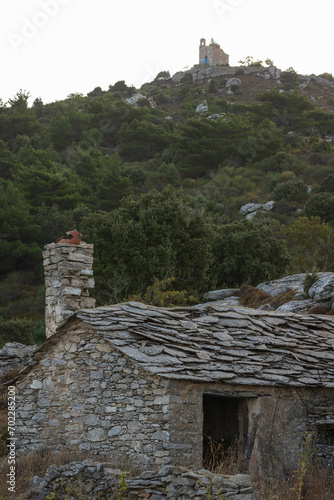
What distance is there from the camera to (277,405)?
9.79 m

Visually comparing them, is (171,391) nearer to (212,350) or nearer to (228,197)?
(212,350)

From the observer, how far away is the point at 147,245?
24.8 metres

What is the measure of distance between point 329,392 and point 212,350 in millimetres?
2431

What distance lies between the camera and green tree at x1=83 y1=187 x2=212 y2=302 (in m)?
23.7

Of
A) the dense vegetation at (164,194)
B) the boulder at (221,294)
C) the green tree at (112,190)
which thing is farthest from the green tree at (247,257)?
the green tree at (112,190)

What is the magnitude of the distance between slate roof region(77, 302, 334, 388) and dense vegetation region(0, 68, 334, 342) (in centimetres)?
938

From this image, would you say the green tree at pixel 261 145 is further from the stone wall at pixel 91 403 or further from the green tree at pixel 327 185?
the stone wall at pixel 91 403

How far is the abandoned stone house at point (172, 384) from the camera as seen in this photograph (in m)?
8.99

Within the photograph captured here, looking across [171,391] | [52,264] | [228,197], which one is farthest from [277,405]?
[228,197]

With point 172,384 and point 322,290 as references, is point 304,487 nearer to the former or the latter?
point 172,384

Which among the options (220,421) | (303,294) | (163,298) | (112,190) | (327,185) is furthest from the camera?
(327,185)

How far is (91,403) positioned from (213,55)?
98162 millimetres

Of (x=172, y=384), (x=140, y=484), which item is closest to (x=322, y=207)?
(x=172, y=384)

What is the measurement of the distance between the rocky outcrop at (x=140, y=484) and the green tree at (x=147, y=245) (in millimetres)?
14884
